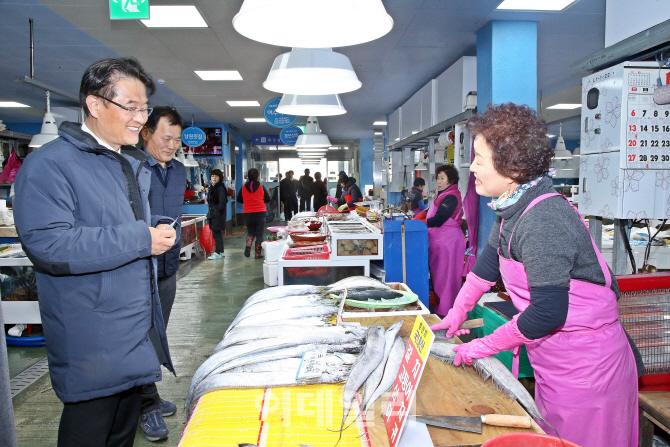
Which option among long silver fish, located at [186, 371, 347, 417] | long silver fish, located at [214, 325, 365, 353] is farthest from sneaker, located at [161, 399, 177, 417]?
long silver fish, located at [186, 371, 347, 417]

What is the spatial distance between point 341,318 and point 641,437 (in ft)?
5.62

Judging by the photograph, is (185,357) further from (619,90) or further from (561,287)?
(619,90)

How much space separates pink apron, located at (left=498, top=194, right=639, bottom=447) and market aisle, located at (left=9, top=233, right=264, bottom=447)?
2.37m

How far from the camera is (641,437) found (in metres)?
2.30

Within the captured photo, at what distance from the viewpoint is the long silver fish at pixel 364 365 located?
1.39 metres

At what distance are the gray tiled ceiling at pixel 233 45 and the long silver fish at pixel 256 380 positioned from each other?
16.1 feet

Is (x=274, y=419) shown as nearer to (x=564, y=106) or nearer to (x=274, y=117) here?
(x=274, y=117)

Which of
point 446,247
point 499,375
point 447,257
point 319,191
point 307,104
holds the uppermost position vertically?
point 307,104

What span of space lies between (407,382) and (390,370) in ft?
0.87

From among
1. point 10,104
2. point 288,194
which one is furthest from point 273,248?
point 10,104

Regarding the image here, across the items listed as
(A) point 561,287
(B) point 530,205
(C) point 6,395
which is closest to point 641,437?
(A) point 561,287

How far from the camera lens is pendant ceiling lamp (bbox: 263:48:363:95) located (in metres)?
2.63

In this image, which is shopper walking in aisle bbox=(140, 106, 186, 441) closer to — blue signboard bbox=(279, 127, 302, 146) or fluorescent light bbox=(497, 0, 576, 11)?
fluorescent light bbox=(497, 0, 576, 11)

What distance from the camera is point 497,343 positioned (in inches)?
62.7
